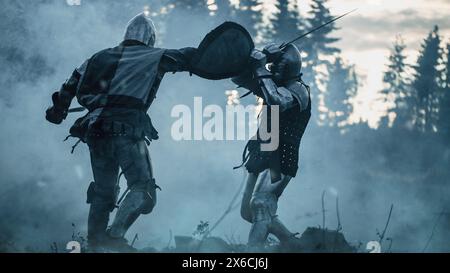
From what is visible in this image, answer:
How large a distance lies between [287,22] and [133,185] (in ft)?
84.3

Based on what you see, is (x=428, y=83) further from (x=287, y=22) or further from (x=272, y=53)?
(x=272, y=53)

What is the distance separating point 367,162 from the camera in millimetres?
24609

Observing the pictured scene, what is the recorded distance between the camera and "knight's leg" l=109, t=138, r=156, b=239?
6.95 metres

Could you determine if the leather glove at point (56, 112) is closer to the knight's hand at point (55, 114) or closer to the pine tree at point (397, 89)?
the knight's hand at point (55, 114)

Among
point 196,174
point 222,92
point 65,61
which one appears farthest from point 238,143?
point 65,61

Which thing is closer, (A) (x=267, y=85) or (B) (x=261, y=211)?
(A) (x=267, y=85)

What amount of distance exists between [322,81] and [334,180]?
1595 cm

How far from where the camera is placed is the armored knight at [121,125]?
6992 mm

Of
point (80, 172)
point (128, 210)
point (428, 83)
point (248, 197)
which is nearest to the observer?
point (128, 210)

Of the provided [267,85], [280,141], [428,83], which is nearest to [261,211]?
[280,141]

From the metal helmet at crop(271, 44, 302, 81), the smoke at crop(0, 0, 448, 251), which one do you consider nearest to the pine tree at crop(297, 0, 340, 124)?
the smoke at crop(0, 0, 448, 251)

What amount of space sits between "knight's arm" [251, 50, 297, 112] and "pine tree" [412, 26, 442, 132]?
1049 inches

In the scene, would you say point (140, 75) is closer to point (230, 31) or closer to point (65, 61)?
point (230, 31)

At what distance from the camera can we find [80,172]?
47.0ft
